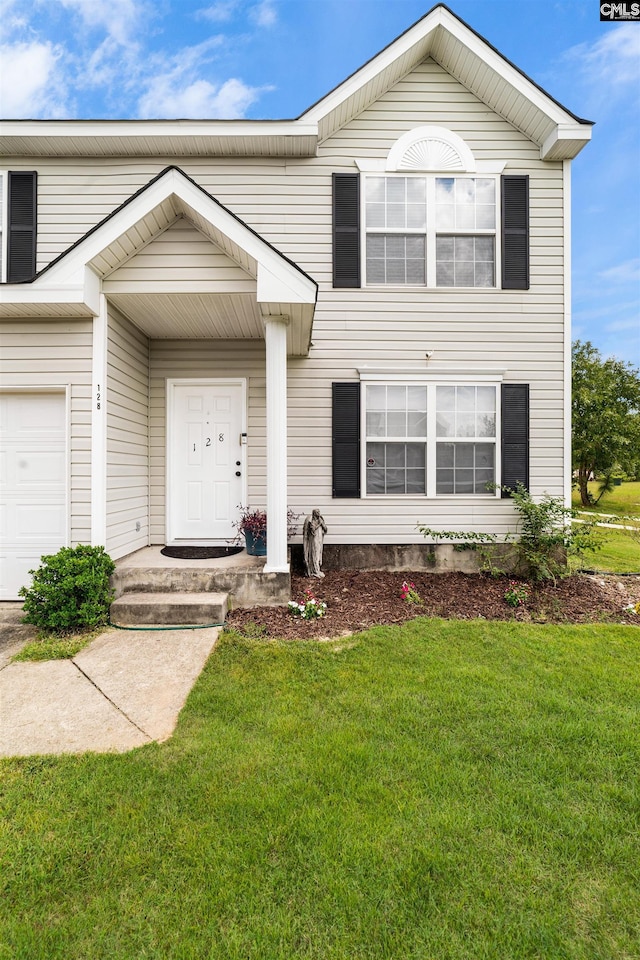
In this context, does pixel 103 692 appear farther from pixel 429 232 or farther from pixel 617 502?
pixel 617 502

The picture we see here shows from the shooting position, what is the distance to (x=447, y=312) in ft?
19.3

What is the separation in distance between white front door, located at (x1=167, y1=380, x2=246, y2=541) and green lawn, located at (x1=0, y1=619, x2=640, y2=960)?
303 cm

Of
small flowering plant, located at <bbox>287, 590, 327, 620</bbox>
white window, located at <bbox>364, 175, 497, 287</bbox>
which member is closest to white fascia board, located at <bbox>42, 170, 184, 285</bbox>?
white window, located at <bbox>364, 175, 497, 287</bbox>

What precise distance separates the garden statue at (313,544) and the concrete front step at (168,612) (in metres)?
→ 1.47

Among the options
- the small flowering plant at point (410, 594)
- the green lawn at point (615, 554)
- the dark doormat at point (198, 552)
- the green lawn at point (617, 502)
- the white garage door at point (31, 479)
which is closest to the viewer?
the white garage door at point (31, 479)

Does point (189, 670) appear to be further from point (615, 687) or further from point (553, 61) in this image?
point (553, 61)

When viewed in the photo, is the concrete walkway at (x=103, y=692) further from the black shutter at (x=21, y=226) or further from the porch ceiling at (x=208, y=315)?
the black shutter at (x=21, y=226)

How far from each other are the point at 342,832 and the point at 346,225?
625 cm

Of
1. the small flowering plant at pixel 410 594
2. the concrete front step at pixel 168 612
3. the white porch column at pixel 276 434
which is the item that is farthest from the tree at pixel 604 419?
the concrete front step at pixel 168 612

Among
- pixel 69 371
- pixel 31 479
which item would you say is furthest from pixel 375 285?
pixel 31 479

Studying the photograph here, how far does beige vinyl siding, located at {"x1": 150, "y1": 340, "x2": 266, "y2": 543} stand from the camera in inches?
228

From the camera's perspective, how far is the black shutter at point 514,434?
232 inches

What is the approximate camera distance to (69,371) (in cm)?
448

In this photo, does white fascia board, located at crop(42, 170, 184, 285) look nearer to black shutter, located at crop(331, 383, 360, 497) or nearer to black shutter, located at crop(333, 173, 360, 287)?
black shutter, located at crop(333, 173, 360, 287)
